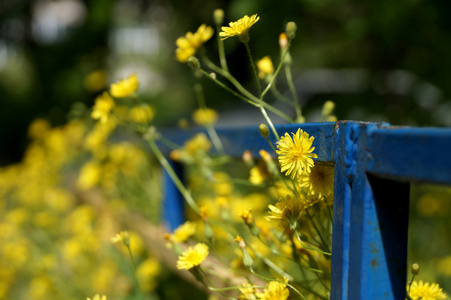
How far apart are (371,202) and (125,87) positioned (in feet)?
2.52

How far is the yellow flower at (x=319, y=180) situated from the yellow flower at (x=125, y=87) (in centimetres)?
59

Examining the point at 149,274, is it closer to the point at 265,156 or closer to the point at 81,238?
the point at 81,238

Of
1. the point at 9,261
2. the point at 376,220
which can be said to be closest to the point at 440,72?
the point at 376,220

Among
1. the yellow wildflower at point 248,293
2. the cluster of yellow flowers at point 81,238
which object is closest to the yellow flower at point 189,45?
the yellow wildflower at point 248,293

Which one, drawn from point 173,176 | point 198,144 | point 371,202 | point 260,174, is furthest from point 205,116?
point 371,202

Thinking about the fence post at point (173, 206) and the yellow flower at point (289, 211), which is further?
the fence post at point (173, 206)

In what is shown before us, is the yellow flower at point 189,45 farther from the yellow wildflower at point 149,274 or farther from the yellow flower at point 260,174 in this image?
the yellow wildflower at point 149,274

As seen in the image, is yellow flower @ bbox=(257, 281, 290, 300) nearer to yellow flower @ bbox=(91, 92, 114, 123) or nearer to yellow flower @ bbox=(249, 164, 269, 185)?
yellow flower @ bbox=(249, 164, 269, 185)

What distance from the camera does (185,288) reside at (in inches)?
71.9

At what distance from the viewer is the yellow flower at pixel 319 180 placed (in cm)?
73

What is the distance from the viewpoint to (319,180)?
743 mm

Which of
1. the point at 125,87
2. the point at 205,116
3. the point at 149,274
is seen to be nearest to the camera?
the point at 125,87

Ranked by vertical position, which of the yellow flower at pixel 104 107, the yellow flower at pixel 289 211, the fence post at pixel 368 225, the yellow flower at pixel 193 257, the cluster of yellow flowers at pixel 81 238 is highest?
the fence post at pixel 368 225

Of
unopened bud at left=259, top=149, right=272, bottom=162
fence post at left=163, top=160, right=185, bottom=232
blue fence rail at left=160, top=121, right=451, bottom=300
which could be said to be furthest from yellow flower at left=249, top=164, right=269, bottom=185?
fence post at left=163, top=160, right=185, bottom=232
